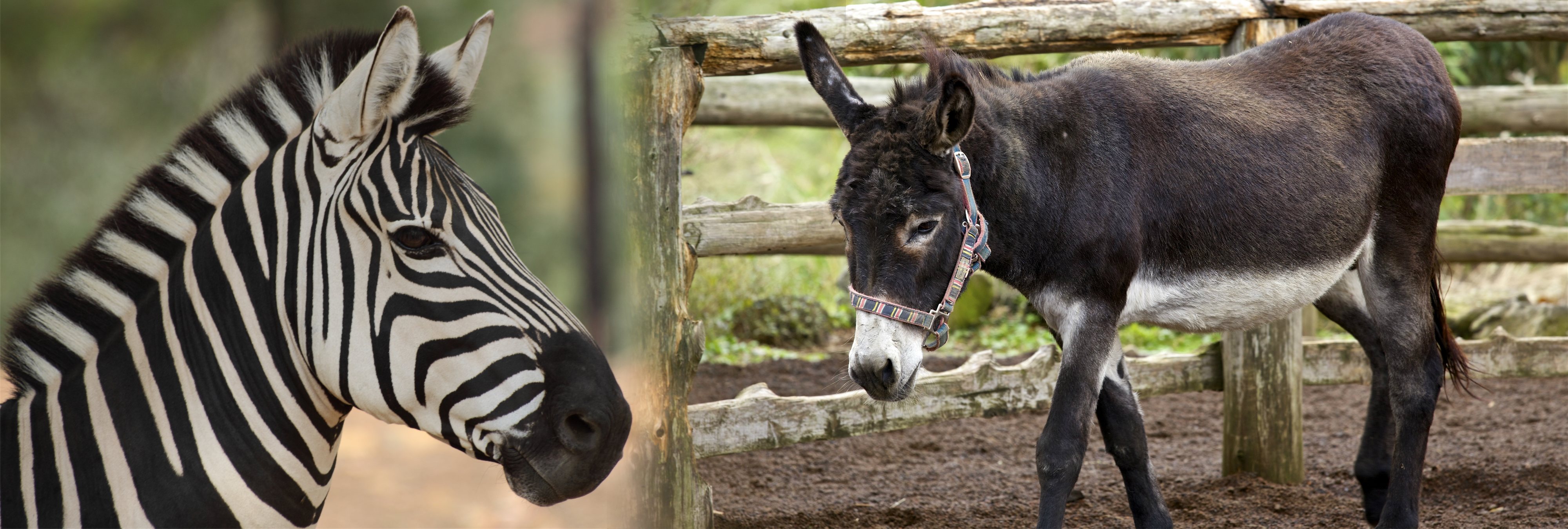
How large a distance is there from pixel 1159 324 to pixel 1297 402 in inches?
50.8

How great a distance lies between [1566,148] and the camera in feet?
12.6

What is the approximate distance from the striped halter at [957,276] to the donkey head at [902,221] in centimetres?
1

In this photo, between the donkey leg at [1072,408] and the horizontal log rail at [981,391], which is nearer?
the donkey leg at [1072,408]

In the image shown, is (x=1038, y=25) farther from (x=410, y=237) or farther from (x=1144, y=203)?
(x=410, y=237)

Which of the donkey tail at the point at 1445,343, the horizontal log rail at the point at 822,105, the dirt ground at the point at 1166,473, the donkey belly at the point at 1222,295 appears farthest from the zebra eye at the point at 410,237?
the horizontal log rail at the point at 822,105

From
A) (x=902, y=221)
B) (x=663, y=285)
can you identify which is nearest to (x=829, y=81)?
(x=902, y=221)

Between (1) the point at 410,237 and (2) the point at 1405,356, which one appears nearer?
(1) the point at 410,237

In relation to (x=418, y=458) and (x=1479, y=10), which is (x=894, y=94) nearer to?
(x=1479, y=10)

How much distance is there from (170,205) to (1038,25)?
2507 mm

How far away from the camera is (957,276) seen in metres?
2.18

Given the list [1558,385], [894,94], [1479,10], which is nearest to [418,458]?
[894,94]

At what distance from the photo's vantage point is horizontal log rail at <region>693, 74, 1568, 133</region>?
4.83m

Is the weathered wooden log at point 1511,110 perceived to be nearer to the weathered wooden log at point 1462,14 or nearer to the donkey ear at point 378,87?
the weathered wooden log at point 1462,14

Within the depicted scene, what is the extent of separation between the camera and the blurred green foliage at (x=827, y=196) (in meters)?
6.32
